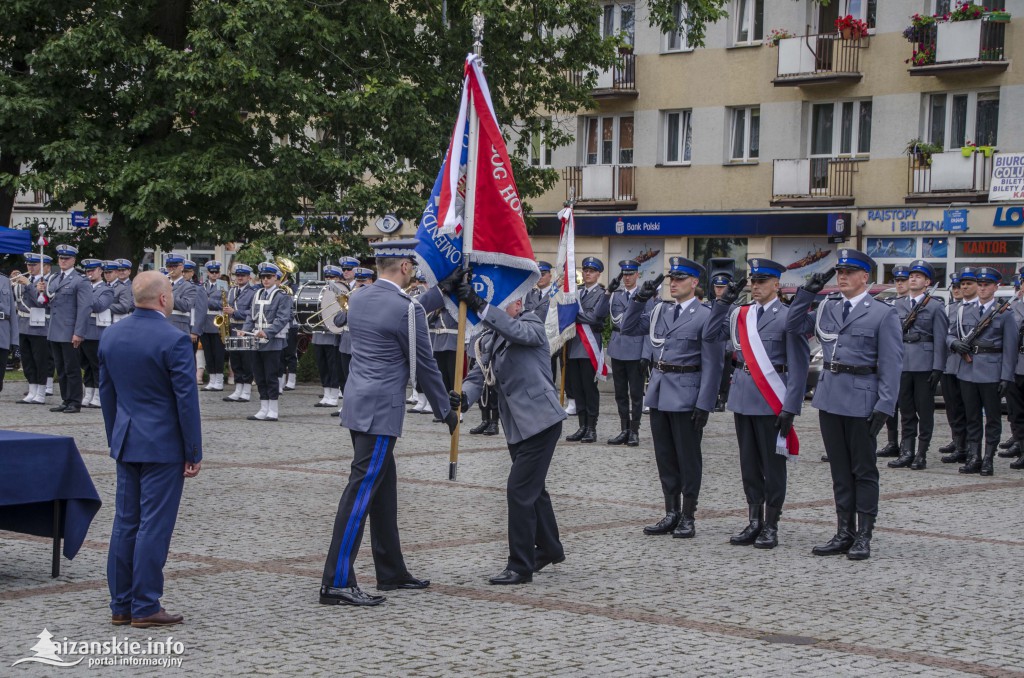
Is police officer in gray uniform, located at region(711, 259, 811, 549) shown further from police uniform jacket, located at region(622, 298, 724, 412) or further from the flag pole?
the flag pole

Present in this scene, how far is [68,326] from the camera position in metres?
20.0

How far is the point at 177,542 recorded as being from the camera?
9547 mm

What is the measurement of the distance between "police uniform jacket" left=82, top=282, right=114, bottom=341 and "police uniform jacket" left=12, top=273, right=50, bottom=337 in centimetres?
115

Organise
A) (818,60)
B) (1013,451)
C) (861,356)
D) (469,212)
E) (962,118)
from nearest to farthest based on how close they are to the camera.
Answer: (469,212), (861,356), (1013,451), (962,118), (818,60)

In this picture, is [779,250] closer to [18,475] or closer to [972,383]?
[972,383]

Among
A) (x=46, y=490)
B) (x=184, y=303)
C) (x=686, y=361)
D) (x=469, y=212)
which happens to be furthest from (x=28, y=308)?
(x=469, y=212)

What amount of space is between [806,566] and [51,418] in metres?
11.9

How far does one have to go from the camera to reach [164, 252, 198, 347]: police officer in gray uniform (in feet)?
68.9

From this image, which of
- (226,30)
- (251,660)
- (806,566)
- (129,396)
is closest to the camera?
(251,660)

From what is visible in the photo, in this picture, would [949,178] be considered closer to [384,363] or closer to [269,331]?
[269,331]

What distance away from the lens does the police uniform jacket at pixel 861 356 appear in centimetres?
959

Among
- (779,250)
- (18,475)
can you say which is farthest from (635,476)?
(779,250)

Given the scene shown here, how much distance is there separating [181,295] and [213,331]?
76.7 inches

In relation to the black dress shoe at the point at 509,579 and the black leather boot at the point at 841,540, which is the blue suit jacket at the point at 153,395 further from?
the black leather boot at the point at 841,540
